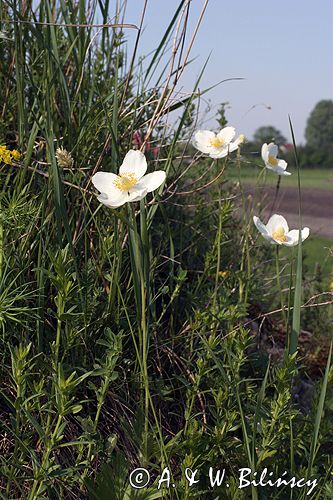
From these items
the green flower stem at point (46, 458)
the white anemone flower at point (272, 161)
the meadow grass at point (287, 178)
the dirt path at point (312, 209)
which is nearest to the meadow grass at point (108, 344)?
the green flower stem at point (46, 458)

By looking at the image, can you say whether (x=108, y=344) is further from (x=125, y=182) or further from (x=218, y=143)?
(x=218, y=143)

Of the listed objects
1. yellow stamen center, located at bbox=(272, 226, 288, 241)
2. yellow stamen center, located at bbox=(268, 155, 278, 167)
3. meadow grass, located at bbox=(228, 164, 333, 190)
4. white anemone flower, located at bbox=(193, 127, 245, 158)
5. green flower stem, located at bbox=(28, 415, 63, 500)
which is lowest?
meadow grass, located at bbox=(228, 164, 333, 190)

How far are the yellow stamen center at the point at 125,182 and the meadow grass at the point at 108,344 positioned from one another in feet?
0.24

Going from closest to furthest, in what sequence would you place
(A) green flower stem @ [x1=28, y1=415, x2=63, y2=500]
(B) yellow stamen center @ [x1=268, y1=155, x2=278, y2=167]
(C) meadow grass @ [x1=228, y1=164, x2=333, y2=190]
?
1. (A) green flower stem @ [x1=28, y1=415, x2=63, y2=500]
2. (B) yellow stamen center @ [x1=268, y1=155, x2=278, y2=167]
3. (C) meadow grass @ [x1=228, y1=164, x2=333, y2=190]

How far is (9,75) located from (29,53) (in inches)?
5.1

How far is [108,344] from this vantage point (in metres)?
1.67

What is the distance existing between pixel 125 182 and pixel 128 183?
0.01 meters

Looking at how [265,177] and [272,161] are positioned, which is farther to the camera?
[265,177]

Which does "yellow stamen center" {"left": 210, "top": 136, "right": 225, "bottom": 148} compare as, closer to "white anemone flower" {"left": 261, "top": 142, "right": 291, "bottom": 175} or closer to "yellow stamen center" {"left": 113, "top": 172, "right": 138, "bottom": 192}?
"white anemone flower" {"left": 261, "top": 142, "right": 291, "bottom": 175}

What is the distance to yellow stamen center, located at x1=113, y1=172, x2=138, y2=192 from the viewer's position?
63.4 inches

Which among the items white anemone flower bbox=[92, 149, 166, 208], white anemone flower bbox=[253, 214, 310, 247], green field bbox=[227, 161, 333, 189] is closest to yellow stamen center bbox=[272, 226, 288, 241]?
white anemone flower bbox=[253, 214, 310, 247]

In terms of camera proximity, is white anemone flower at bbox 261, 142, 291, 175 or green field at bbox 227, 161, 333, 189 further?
green field at bbox 227, 161, 333, 189

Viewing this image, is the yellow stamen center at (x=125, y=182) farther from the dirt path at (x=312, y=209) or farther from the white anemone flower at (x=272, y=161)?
the dirt path at (x=312, y=209)

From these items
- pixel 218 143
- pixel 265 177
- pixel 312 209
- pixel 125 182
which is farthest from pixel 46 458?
pixel 312 209
